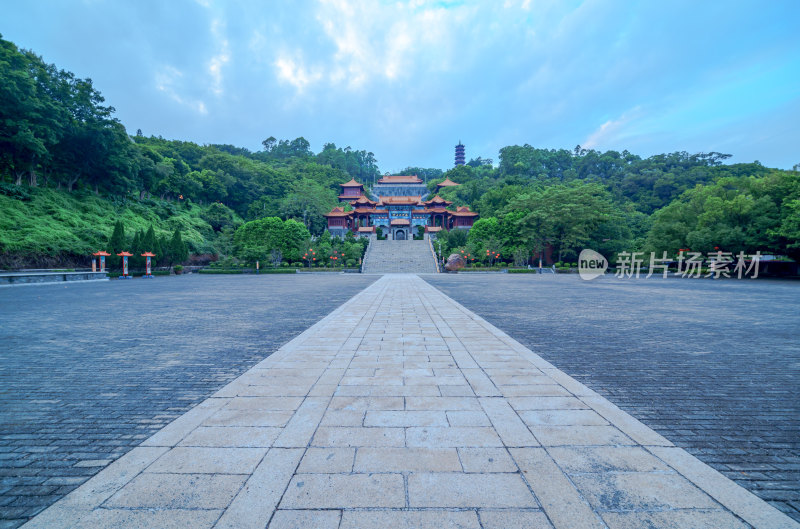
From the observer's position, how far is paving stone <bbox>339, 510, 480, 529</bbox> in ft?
5.69

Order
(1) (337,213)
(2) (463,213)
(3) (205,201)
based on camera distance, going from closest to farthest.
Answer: (1) (337,213), (2) (463,213), (3) (205,201)

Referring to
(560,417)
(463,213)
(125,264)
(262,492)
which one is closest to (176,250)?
(125,264)

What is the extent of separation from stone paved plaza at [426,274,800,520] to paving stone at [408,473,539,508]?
1.47 m

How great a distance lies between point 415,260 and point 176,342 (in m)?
31.1

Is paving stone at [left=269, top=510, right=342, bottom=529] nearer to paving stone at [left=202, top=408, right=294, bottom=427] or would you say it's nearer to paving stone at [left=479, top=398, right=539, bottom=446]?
paving stone at [left=202, top=408, right=294, bottom=427]

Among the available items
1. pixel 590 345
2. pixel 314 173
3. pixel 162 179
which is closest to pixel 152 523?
pixel 590 345

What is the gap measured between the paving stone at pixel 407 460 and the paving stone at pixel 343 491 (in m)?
0.09

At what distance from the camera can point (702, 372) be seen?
434 centimetres

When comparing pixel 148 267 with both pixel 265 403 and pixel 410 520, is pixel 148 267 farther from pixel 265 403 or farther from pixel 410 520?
pixel 410 520

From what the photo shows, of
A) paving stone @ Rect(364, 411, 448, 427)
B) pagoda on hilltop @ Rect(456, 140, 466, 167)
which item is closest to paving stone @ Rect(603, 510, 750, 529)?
paving stone @ Rect(364, 411, 448, 427)

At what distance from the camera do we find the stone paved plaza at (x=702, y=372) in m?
2.53

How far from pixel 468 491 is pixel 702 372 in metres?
4.09

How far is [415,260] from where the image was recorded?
36.4 m

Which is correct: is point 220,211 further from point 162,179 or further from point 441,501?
point 441,501
